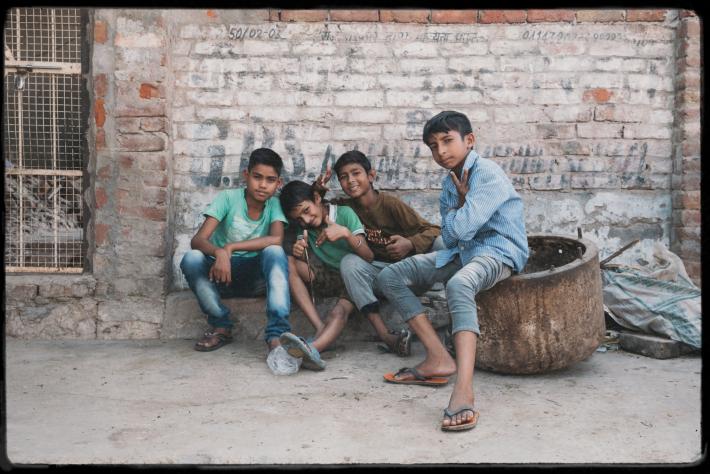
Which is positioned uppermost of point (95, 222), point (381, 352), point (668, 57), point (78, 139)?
point (668, 57)

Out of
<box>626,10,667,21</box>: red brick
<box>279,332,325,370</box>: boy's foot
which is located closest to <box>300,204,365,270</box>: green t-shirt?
<box>279,332,325,370</box>: boy's foot

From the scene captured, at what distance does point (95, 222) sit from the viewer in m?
4.34

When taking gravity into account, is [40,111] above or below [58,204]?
above

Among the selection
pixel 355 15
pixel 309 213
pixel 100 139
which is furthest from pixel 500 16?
pixel 100 139

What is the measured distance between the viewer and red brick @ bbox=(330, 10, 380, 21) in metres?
4.62

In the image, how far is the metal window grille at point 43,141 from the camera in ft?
→ 14.4

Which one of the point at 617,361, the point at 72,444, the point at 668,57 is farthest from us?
the point at 668,57

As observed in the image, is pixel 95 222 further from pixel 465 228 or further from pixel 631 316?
pixel 631 316

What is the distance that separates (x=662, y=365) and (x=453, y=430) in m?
1.63

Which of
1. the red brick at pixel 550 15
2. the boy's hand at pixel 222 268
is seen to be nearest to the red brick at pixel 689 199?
the red brick at pixel 550 15

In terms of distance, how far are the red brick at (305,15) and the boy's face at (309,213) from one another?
4.70ft

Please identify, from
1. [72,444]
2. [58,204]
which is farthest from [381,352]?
[58,204]

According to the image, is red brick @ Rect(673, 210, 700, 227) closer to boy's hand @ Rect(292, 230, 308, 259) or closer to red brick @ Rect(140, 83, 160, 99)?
boy's hand @ Rect(292, 230, 308, 259)

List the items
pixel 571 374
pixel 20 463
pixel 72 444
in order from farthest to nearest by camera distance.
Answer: pixel 571 374 < pixel 72 444 < pixel 20 463
